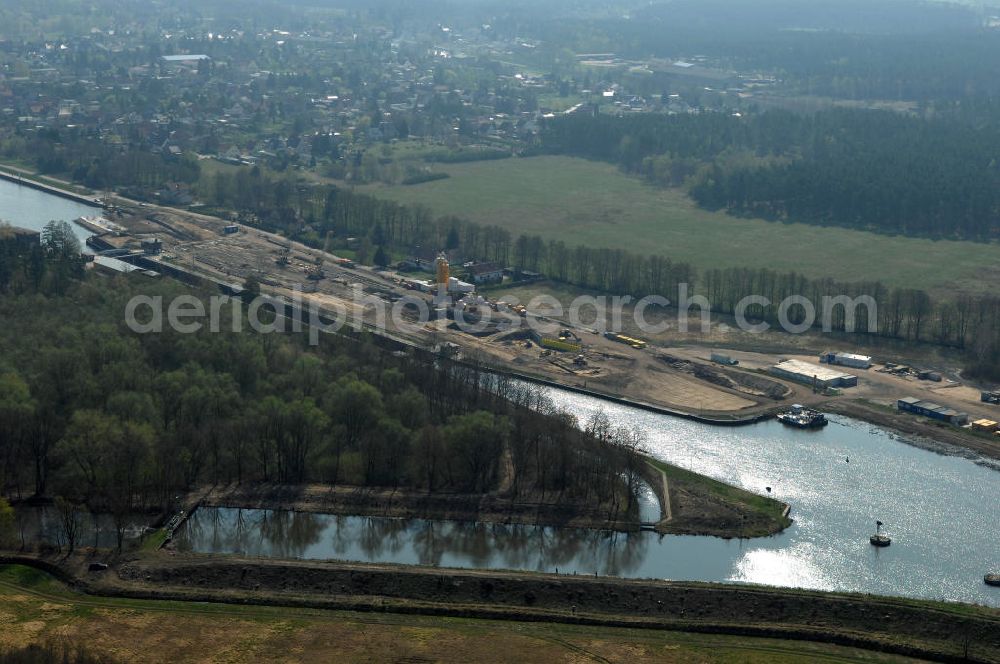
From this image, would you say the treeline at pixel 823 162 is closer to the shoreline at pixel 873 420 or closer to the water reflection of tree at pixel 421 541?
the shoreline at pixel 873 420

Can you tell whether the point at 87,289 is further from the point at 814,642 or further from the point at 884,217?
the point at 884,217

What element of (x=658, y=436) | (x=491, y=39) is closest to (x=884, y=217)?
(x=658, y=436)

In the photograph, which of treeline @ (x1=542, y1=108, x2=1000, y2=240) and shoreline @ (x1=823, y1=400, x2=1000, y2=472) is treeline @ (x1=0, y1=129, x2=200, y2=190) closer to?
treeline @ (x1=542, y1=108, x2=1000, y2=240)

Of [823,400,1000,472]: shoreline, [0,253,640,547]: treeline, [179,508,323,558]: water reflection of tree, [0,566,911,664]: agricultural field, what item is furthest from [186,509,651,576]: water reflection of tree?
[823,400,1000,472]: shoreline

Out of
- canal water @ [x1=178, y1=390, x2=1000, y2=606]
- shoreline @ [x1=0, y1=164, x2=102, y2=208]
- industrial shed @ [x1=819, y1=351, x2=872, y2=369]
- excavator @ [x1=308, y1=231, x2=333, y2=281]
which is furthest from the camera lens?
shoreline @ [x1=0, y1=164, x2=102, y2=208]

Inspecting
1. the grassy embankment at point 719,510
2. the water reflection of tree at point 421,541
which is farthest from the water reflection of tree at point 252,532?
the grassy embankment at point 719,510

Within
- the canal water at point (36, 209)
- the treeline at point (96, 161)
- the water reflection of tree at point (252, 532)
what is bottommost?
the water reflection of tree at point (252, 532)

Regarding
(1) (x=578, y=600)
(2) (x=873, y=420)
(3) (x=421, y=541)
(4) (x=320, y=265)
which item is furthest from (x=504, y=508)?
(4) (x=320, y=265)

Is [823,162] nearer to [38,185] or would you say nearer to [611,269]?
[611,269]
